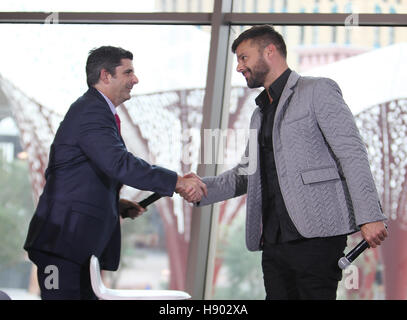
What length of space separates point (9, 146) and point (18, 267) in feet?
2.22

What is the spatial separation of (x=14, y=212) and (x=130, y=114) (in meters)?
0.85

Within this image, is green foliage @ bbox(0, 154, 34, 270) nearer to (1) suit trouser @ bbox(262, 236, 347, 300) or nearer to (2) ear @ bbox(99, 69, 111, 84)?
(2) ear @ bbox(99, 69, 111, 84)

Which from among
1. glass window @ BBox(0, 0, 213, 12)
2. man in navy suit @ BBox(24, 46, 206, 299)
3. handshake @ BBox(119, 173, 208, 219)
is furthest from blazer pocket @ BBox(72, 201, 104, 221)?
glass window @ BBox(0, 0, 213, 12)

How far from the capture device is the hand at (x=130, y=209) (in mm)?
2668

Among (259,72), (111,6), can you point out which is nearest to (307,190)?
(259,72)

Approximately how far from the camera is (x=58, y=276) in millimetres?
2102

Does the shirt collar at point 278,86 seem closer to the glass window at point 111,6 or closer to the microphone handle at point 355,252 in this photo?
the microphone handle at point 355,252

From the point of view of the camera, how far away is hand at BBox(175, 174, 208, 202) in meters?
2.42

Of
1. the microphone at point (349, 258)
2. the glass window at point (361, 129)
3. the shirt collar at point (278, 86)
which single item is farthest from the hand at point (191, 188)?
the microphone at point (349, 258)

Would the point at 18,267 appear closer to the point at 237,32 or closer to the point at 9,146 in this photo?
the point at 9,146

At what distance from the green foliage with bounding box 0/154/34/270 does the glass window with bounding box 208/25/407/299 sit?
1.08 meters

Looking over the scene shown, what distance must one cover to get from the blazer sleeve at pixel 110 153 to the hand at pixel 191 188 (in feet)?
0.36

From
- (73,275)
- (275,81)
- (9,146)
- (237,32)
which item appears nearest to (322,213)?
(275,81)

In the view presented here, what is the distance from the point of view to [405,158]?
2.88 metres
